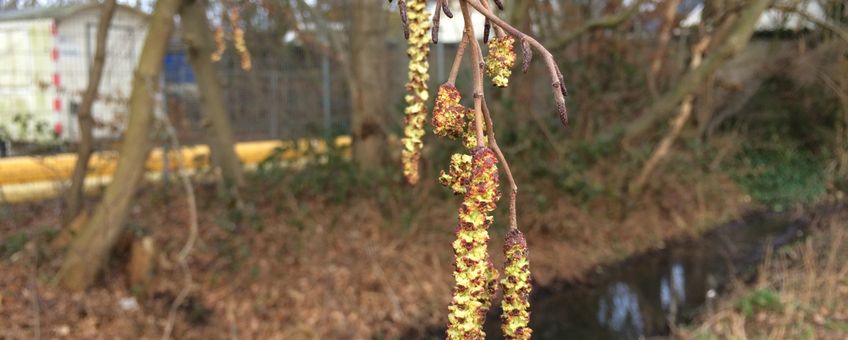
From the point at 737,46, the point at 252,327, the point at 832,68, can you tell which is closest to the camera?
the point at 252,327

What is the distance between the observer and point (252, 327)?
6.70 m

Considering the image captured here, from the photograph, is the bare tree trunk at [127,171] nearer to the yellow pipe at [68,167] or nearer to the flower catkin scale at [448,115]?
the yellow pipe at [68,167]

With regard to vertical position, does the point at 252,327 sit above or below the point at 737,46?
below

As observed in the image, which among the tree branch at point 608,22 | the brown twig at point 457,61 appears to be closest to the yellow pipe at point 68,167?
the tree branch at point 608,22

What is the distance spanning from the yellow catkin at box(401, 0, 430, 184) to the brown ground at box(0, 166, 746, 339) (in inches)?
210

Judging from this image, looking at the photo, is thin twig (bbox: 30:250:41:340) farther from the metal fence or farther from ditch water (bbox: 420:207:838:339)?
the metal fence

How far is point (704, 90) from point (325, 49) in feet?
19.4

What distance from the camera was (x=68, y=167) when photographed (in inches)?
303

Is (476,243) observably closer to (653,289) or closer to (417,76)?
(417,76)

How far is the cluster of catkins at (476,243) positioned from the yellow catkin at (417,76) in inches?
10.8

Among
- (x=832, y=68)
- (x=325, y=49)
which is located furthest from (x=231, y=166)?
(x=832, y=68)

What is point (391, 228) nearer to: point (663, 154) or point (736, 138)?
point (663, 154)

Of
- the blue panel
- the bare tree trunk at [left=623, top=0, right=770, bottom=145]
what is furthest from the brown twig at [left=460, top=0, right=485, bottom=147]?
the blue panel

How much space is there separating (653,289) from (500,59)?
854 cm
